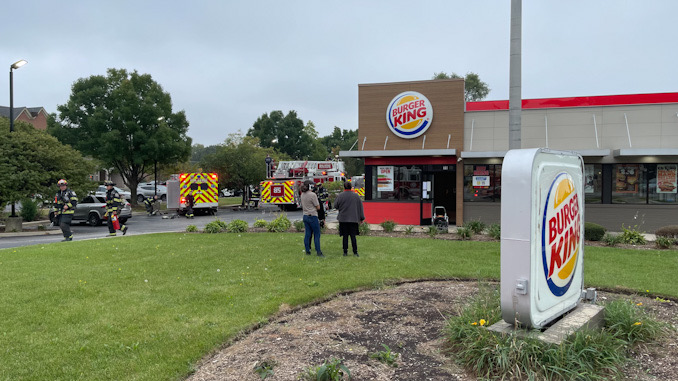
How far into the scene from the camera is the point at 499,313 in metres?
4.91

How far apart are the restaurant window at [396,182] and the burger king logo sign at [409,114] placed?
1.32 m

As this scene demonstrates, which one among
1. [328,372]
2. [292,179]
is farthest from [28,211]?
[328,372]

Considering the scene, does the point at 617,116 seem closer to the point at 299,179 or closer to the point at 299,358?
the point at 299,358

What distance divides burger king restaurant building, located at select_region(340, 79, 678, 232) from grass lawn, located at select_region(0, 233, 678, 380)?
17.3 feet

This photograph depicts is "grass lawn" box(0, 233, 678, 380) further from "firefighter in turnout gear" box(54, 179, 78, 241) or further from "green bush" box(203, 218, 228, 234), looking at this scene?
"green bush" box(203, 218, 228, 234)

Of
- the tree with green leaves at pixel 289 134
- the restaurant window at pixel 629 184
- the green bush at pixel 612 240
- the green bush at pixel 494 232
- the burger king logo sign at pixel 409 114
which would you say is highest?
the tree with green leaves at pixel 289 134

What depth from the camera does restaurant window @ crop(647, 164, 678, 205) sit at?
620 inches

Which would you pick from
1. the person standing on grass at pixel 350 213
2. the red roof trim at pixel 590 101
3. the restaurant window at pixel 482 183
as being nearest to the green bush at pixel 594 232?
the restaurant window at pixel 482 183

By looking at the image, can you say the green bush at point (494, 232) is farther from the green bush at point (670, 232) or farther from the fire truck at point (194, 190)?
the fire truck at point (194, 190)

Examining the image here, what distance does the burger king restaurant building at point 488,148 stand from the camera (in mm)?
15727

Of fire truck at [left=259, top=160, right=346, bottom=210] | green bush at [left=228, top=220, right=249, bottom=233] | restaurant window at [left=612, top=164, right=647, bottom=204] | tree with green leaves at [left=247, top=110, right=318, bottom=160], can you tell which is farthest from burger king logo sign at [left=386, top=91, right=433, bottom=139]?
tree with green leaves at [left=247, top=110, right=318, bottom=160]

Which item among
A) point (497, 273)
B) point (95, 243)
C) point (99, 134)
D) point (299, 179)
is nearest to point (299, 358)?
point (497, 273)

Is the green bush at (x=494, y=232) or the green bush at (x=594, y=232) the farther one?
the green bush at (x=494, y=232)

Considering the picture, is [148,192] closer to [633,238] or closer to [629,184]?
[629,184]
